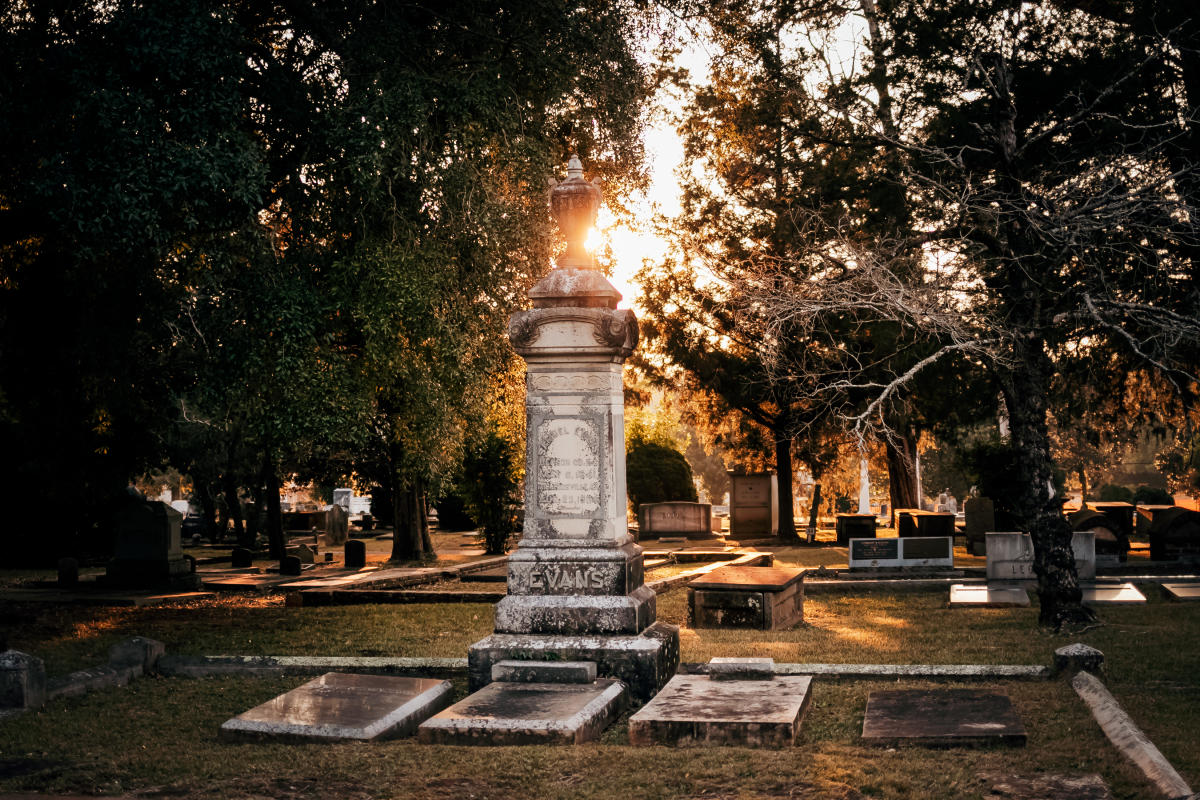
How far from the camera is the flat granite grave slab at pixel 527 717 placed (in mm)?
7453

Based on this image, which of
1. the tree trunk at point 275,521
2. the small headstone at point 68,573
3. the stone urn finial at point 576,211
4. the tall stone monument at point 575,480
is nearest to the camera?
the tall stone monument at point 575,480

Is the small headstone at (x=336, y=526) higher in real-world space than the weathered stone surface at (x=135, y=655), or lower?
higher

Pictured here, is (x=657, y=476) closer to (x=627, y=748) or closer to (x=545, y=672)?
(x=545, y=672)

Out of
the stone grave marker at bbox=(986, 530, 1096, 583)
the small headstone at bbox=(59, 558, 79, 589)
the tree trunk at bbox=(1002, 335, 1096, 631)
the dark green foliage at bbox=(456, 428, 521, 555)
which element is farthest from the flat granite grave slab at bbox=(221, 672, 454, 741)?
the dark green foliage at bbox=(456, 428, 521, 555)

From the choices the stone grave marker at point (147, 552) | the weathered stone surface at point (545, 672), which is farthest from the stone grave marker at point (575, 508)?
the stone grave marker at point (147, 552)

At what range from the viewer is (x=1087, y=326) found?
16.7 m

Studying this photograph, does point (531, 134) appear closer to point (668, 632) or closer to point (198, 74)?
point (198, 74)

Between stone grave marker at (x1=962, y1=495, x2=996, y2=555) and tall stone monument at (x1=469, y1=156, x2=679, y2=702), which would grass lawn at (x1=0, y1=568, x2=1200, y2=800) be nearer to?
tall stone monument at (x1=469, y1=156, x2=679, y2=702)

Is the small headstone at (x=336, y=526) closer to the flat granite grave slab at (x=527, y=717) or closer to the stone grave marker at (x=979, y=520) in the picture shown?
the stone grave marker at (x=979, y=520)

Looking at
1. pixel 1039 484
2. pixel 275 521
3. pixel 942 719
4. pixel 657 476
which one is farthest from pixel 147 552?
pixel 657 476

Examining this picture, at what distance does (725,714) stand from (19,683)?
5597mm

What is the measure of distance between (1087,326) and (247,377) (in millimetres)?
11833

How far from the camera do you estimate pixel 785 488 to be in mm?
33312

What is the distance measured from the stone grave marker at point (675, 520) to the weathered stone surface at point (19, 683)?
2536 centimetres
